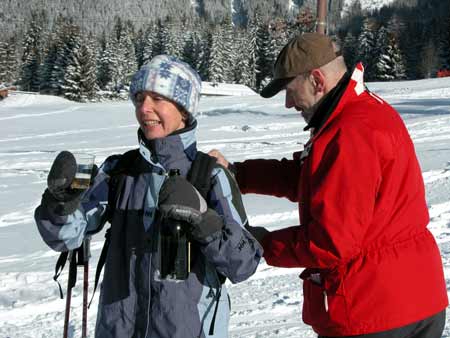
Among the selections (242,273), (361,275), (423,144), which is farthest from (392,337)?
(423,144)

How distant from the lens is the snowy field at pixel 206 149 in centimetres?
432

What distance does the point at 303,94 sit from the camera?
2113 millimetres

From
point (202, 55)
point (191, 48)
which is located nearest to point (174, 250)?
point (202, 55)

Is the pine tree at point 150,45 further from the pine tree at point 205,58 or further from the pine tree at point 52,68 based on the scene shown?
the pine tree at point 52,68

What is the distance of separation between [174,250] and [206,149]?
11.2 meters

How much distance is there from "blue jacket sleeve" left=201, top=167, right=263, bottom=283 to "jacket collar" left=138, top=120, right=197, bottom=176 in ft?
0.48


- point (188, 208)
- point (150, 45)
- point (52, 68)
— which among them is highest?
point (188, 208)

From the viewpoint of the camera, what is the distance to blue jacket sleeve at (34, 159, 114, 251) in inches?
78.1

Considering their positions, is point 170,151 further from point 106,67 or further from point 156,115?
point 106,67

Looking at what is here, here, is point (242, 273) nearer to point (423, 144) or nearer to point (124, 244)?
point (124, 244)

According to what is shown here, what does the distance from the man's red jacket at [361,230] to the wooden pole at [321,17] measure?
22.9 ft

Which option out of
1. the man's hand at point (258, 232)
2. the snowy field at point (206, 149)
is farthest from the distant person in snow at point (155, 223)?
the snowy field at point (206, 149)

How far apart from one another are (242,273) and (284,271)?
10.7ft

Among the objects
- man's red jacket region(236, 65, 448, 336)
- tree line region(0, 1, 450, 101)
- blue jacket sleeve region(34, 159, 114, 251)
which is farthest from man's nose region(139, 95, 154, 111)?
tree line region(0, 1, 450, 101)
